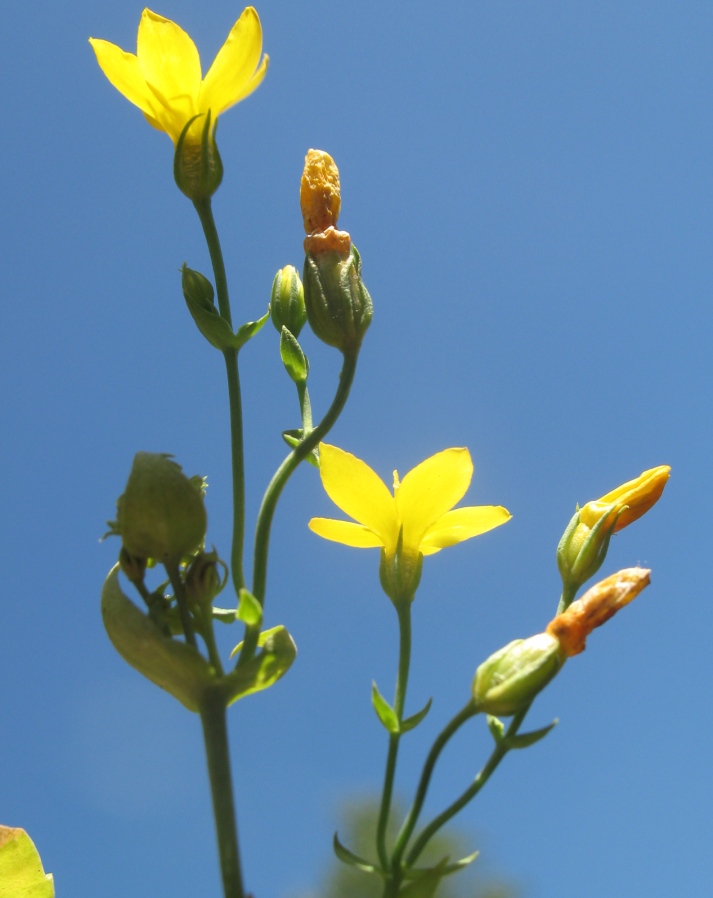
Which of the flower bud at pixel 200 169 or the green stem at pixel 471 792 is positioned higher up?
the flower bud at pixel 200 169

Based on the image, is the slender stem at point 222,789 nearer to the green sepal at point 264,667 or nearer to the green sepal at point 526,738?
the green sepal at point 264,667

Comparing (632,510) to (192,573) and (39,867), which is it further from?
(39,867)

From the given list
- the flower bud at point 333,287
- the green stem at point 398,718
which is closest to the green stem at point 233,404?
the flower bud at point 333,287

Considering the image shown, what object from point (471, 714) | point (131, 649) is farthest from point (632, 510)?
point (131, 649)

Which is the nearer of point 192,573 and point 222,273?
point 192,573

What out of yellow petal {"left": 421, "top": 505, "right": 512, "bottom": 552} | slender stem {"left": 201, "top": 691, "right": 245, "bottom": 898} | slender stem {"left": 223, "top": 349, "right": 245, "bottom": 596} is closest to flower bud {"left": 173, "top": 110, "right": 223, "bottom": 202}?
slender stem {"left": 223, "top": 349, "right": 245, "bottom": 596}

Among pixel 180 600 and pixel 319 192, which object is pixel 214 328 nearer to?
pixel 319 192
